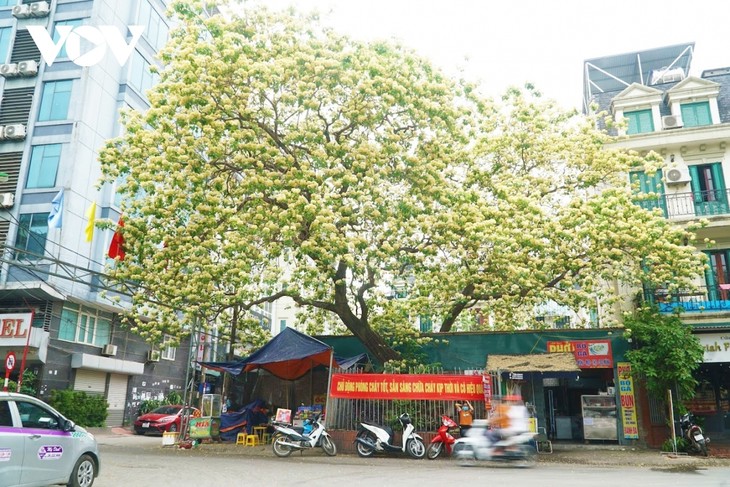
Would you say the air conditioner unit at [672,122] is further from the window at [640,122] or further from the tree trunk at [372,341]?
the tree trunk at [372,341]

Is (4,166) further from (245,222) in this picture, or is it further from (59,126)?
(245,222)

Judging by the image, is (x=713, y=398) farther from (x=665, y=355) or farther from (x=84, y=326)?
(x=84, y=326)

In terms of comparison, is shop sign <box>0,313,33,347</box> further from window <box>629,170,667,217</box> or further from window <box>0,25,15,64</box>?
window <box>629,170,667,217</box>

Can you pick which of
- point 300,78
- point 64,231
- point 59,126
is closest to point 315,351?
point 300,78

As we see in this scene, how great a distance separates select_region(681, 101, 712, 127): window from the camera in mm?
22906

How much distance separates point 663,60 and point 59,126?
30.0 meters

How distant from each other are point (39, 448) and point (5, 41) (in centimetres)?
2950

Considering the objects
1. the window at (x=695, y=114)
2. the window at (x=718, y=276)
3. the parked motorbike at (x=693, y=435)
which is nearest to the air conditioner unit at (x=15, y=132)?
the window at (x=695, y=114)

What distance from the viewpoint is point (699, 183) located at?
867 inches

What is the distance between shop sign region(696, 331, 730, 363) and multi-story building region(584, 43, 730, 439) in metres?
0.03

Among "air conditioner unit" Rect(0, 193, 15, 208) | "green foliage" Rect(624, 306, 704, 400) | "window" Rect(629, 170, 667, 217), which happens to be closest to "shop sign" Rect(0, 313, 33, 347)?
"air conditioner unit" Rect(0, 193, 15, 208)

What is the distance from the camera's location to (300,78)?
1408cm

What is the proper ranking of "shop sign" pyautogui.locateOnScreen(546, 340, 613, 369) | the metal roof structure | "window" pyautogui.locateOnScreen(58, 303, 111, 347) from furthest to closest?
1. the metal roof structure
2. "window" pyautogui.locateOnScreen(58, 303, 111, 347)
3. "shop sign" pyautogui.locateOnScreen(546, 340, 613, 369)

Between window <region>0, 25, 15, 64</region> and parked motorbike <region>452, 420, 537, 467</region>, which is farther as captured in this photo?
window <region>0, 25, 15, 64</region>
